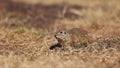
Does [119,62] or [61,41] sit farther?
[61,41]

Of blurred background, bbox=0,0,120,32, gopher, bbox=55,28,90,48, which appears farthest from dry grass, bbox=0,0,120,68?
gopher, bbox=55,28,90,48

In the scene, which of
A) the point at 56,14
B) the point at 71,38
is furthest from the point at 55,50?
the point at 56,14

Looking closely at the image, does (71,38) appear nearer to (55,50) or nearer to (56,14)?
(55,50)

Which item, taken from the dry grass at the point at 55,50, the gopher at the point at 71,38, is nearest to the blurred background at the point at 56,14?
the dry grass at the point at 55,50

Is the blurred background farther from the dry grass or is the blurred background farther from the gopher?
the gopher

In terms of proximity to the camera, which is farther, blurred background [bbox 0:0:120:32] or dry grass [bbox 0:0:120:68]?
blurred background [bbox 0:0:120:32]

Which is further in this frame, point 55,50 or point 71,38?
point 71,38

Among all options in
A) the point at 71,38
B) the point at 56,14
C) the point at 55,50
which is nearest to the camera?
the point at 55,50

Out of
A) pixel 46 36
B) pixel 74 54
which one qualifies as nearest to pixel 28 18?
pixel 46 36

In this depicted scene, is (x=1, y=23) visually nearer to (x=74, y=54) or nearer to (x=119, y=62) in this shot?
(x=74, y=54)
